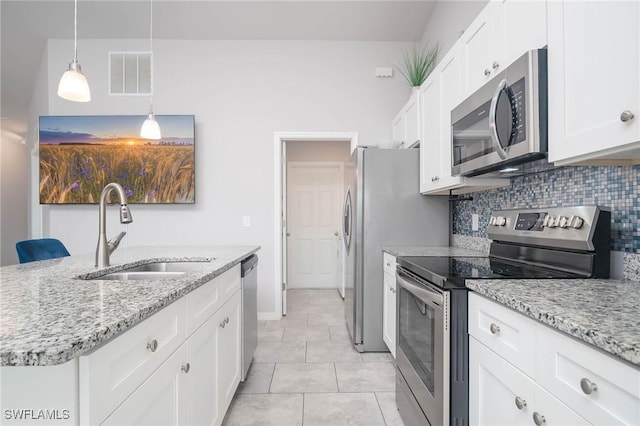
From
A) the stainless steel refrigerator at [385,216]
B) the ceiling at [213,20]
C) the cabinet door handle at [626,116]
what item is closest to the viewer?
the cabinet door handle at [626,116]

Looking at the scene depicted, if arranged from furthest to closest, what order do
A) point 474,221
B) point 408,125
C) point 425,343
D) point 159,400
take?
point 408,125
point 474,221
point 425,343
point 159,400

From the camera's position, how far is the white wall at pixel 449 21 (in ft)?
8.31

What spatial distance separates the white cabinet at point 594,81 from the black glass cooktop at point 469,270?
1.45 ft

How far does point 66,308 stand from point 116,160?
3.31m

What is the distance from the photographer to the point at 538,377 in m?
0.88

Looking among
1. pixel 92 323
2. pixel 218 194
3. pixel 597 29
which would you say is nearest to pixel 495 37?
pixel 597 29

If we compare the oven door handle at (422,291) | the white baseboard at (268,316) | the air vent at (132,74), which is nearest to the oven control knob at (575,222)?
the oven door handle at (422,291)

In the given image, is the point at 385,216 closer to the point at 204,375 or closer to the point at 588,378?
the point at 204,375

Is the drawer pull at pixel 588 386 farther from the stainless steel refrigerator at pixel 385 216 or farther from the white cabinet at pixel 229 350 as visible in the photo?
the stainless steel refrigerator at pixel 385 216

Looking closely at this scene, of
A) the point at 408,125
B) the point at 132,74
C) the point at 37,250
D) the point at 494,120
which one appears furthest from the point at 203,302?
the point at 132,74

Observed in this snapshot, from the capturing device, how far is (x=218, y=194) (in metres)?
3.78

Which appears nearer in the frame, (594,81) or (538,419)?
(538,419)

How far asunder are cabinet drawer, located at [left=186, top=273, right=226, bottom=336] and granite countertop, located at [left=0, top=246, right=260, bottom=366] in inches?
2.8

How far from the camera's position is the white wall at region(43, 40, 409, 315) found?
3766 millimetres
